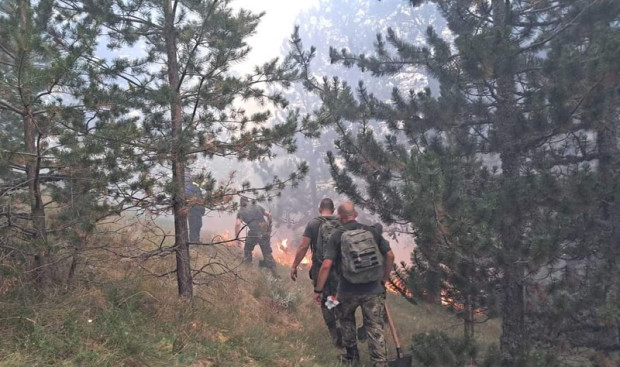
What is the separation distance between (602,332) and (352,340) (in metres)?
4.18

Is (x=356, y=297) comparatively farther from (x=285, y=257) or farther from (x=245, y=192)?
(x=285, y=257)

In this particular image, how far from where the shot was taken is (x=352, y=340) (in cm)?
541

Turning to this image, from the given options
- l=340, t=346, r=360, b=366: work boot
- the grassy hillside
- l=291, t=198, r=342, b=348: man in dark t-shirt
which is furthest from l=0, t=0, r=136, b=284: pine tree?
l=340, t=346, r=360, b=366: work boot

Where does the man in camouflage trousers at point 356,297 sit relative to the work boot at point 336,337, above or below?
above

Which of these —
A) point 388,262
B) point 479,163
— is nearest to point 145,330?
point 388,262

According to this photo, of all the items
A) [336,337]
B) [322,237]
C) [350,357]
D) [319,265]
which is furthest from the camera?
[336,337]

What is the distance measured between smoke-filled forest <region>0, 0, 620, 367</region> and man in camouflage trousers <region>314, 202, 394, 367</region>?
25 mm

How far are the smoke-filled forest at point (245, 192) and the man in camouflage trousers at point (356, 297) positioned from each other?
0.02 metres

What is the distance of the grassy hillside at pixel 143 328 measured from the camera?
337 centimetres

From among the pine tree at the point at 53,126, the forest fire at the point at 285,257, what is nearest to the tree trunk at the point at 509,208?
the pine tree at the point at 53,126

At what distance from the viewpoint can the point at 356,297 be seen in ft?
16.7

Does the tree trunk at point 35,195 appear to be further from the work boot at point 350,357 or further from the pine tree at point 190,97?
the work boot at point 350,357

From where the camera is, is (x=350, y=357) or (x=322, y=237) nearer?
(x=350, y=357)

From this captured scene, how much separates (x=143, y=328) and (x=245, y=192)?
5.77 ft
